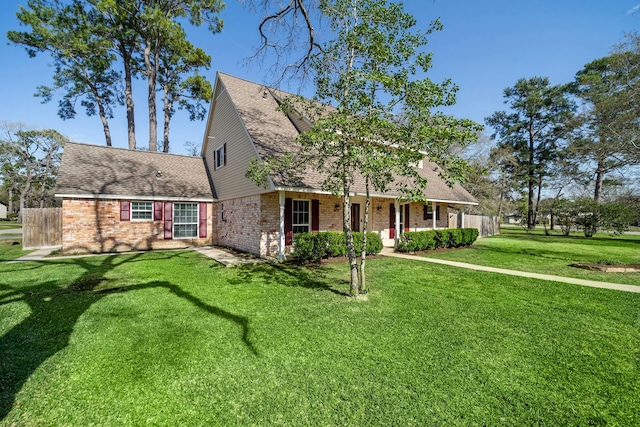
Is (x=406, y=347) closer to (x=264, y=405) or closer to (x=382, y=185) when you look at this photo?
(x=264, y=405)

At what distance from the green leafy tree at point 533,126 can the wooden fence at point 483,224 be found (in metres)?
7.01

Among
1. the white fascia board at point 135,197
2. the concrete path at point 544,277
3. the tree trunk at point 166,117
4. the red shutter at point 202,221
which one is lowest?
the concrete path at point 544,277

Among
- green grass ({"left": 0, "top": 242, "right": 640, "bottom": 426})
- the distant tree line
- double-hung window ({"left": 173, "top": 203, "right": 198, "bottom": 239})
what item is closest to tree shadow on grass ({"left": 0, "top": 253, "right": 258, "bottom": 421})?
green grass ({"left": 0, "top": 242, "right": 640, "bottom": 426})

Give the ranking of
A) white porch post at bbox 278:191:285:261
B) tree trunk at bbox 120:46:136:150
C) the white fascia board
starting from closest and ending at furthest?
1. white porch post at bbox 278:191:285:261
2. the white fascia board
3. tree trunk at bbox 120:46:136:150

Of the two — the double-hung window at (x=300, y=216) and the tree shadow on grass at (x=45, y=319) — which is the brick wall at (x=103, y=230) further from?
the double-hung window at (x=300, y=216)

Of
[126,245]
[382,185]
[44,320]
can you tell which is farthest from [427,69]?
[126,245]

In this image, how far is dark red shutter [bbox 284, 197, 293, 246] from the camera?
407 inches

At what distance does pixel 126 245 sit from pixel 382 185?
11.9 meters

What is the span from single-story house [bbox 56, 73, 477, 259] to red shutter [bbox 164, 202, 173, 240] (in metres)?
0.04

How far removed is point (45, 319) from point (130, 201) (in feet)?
28.8

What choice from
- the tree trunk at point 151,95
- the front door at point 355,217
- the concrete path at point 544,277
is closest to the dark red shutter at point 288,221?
the front door at point 355,217

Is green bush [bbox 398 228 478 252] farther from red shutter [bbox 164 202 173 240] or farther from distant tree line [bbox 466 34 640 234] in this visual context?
red shutter [bbox 164 202 173 240]

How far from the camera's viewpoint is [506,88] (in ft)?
101

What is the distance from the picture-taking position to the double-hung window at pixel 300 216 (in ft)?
35.2
